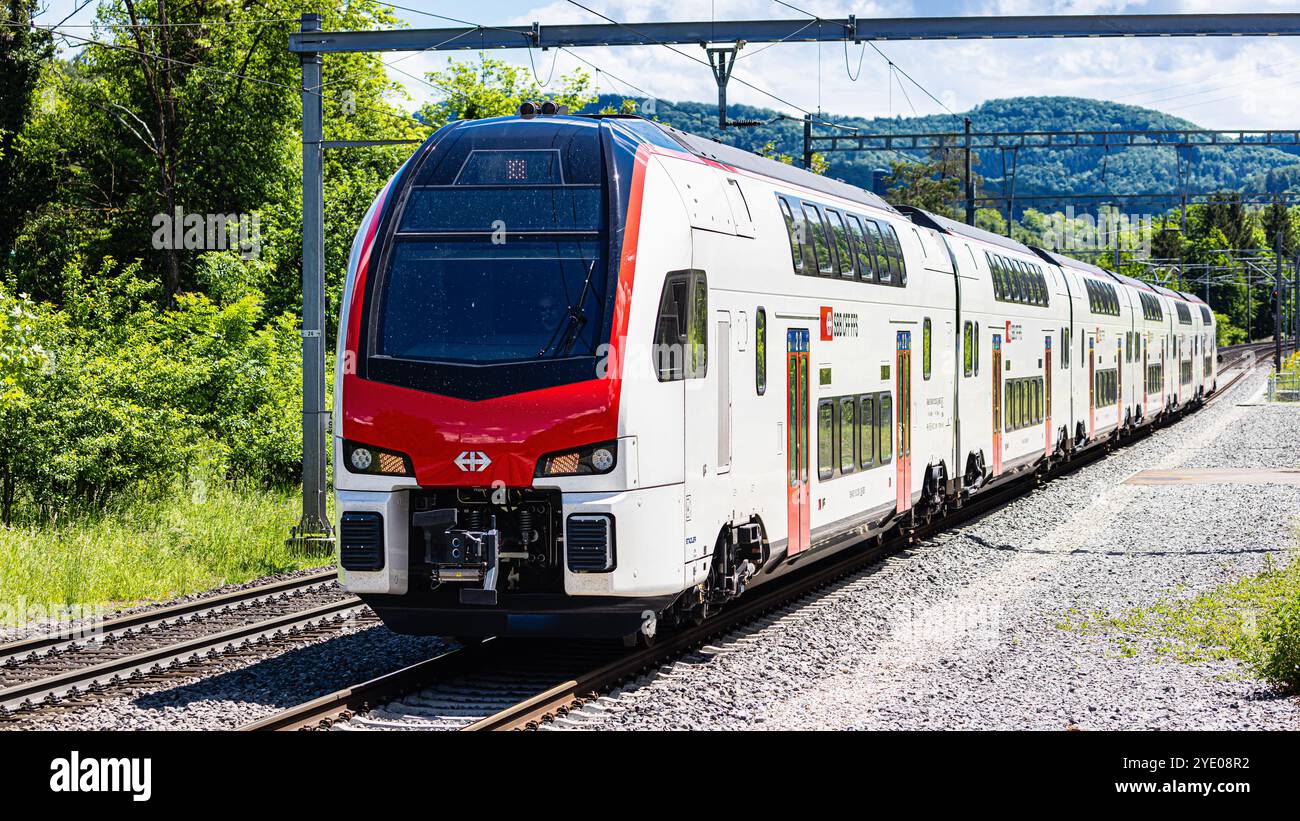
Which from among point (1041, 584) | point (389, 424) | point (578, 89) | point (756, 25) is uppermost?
point (578, 89)

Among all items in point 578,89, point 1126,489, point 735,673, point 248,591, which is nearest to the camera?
point 735,673

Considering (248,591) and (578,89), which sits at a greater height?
(578,89)

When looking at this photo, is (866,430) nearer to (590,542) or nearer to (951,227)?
(590,542)

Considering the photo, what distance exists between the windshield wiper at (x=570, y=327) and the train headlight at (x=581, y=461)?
66 cm

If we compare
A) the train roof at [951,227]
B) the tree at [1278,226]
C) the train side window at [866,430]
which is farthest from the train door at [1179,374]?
the tree at [1278,226]

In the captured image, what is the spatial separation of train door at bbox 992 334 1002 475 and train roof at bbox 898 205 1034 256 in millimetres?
1611

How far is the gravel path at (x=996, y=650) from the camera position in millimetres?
9547

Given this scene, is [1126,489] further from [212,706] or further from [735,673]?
[212,706]

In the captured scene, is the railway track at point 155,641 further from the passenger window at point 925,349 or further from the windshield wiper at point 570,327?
the passenger window at point 925,349

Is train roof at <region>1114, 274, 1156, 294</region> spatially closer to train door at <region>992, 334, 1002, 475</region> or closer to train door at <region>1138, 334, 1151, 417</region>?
train door at <region>1138, 334, 1151, 417</region>

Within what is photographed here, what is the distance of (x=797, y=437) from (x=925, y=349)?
511 centimetres

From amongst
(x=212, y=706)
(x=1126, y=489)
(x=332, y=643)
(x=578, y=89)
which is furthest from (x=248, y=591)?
(x=578, y=89)

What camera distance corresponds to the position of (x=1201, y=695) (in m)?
10.0
